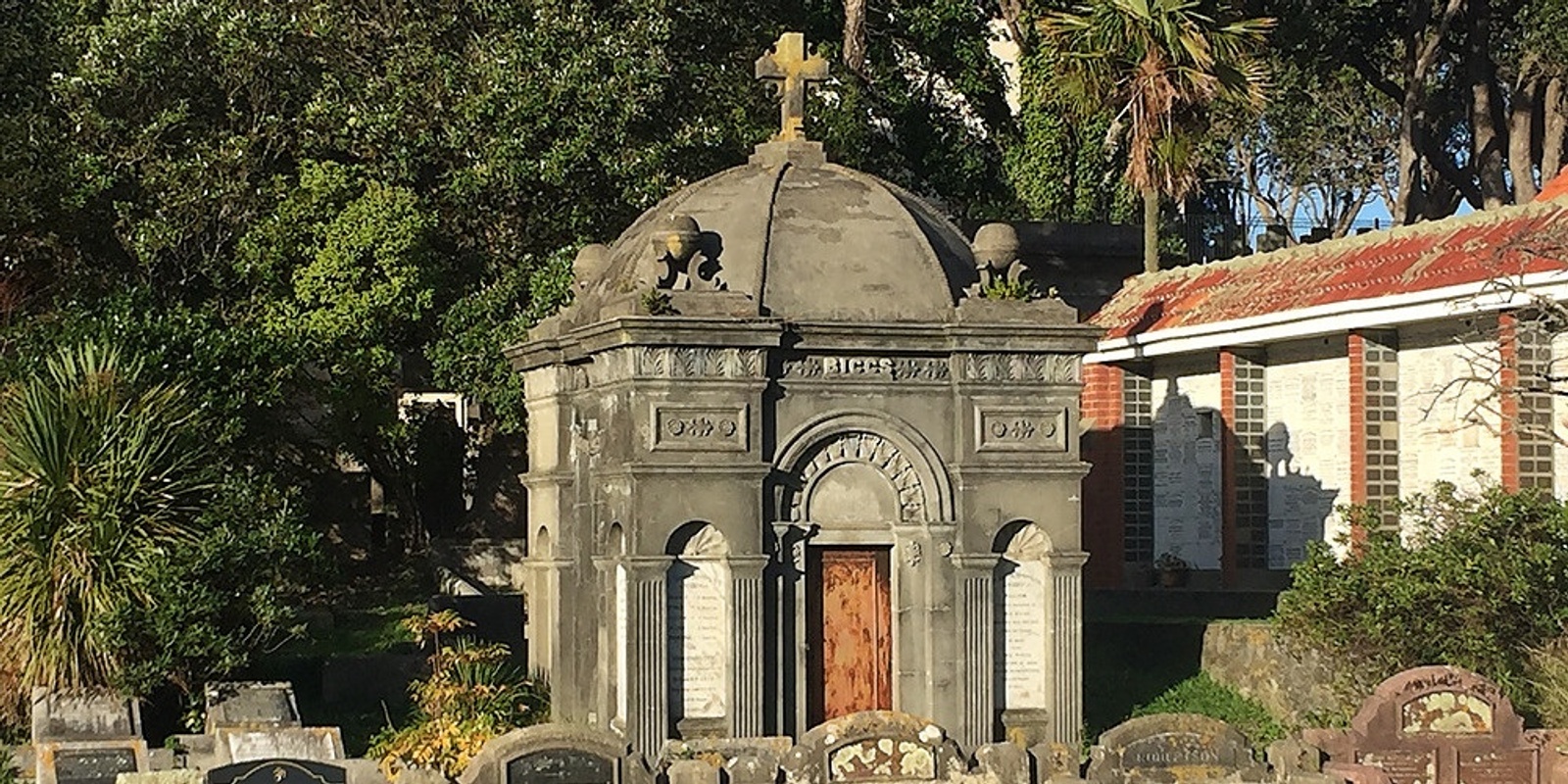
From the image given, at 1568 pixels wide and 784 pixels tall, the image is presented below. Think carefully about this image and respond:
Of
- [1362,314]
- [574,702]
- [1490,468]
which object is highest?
[1362,314]

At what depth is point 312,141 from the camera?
95.1 ft

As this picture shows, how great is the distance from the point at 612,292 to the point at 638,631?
3.19 meters

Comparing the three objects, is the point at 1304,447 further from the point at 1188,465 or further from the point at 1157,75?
the point at 1157,75

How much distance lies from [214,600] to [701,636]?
434 cm

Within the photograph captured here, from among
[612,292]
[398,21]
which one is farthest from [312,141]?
[612,292]

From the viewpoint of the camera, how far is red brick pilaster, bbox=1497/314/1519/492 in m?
23.8

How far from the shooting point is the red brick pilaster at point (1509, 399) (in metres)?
23.8

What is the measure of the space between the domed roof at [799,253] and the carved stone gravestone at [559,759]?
14.5 ft

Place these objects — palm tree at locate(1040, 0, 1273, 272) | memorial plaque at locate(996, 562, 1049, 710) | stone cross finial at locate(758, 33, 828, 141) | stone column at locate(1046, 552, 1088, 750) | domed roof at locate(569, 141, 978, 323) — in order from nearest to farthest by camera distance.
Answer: domed roof at locate(569, 141, 978, 323)
stone column at locate(1046, 552, 1088, 750)
memorial plaque at locate(996, 562, 1049, 710)
stone cross finial at locate(758, 33, 828, 141)
palm tree at locate(1040, 0, 1273, 272)

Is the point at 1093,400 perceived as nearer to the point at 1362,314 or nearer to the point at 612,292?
the point at 1362,314

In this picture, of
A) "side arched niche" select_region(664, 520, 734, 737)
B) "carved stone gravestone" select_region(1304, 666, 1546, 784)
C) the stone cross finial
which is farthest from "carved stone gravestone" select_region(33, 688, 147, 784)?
"carved stone gravestone" select_region(1304, 666, 1546, 784)

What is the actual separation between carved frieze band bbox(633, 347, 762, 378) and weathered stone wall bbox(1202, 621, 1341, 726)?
21.8 ft

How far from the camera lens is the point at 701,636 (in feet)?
66.2

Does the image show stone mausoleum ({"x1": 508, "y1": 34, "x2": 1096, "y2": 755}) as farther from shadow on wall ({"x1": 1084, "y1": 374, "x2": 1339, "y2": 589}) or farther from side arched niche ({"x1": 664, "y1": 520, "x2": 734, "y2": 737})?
shadow on wall ({"x1": 1084, "y1": 374, "x2": 1339, "y2": 589})
